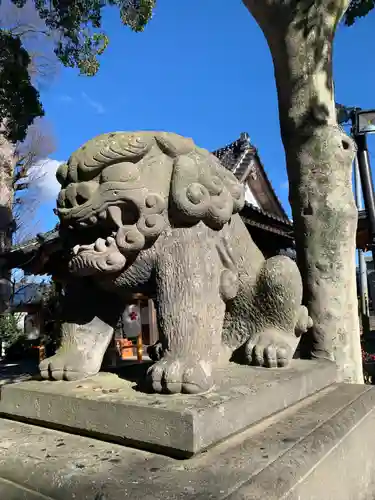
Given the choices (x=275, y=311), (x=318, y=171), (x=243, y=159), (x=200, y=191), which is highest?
(x=243, y=159)

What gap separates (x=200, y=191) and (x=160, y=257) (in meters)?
0.29

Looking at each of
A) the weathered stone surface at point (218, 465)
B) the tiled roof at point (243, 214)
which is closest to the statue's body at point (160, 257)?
the weathered stone surface at point (218, 465)

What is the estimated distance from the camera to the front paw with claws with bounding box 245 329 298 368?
5.74 feet

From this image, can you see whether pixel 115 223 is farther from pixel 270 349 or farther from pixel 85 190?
pixel 270 349

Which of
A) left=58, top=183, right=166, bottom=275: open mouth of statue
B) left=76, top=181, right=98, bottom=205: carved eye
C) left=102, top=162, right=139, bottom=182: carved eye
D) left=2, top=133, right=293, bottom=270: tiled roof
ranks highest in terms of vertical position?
left=2, top=133, right=293, bottom=270: tiled roof

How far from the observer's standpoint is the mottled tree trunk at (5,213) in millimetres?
7789

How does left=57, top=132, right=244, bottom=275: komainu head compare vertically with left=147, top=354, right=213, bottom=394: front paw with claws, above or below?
above

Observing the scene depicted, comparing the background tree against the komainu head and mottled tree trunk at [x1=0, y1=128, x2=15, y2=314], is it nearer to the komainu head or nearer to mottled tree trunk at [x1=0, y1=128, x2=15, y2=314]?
the komainu head

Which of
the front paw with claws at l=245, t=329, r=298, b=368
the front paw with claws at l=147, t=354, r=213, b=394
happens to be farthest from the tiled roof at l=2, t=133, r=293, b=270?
the front paw with claws at l=147, t=354, r=213, b=394

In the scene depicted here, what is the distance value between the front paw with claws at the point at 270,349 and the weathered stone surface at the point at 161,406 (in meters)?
0.05

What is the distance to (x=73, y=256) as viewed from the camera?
5.25ft

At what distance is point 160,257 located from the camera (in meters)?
1.58

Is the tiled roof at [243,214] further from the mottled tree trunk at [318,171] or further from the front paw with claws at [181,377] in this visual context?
the front paw with claws at [181,377]

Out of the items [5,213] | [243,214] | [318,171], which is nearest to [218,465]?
[318,171]
